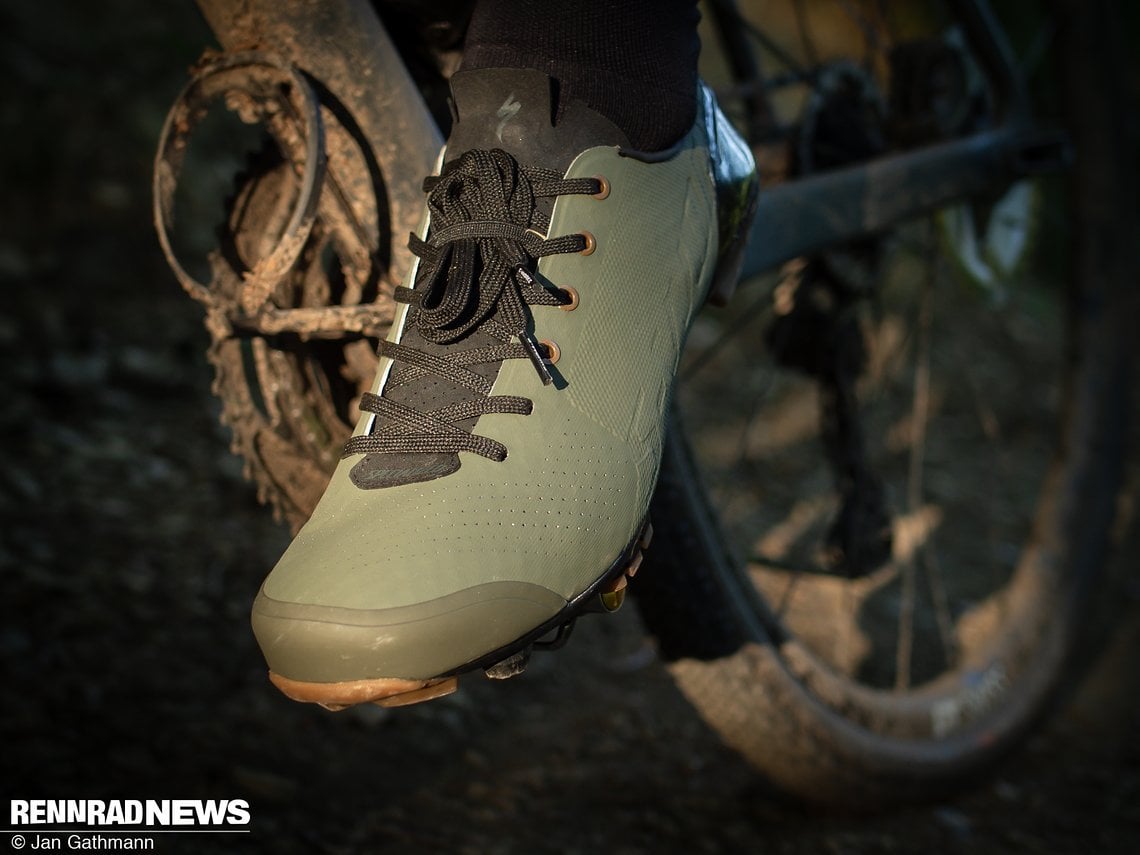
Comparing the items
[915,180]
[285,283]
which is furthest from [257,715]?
[915,180]

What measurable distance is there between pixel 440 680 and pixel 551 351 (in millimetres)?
247

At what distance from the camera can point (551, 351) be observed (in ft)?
2.50

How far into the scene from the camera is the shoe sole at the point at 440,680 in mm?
672

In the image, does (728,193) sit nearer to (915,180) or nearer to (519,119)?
(519,119)

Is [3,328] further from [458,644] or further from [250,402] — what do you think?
[458,644]

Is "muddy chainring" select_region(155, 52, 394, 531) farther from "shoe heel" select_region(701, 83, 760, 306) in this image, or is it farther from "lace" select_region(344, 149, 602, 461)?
"shoe heel" select_region(701, 83, 760, 306)

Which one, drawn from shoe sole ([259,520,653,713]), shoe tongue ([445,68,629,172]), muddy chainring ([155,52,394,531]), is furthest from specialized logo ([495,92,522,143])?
shoe sole ([259,520,653,713])

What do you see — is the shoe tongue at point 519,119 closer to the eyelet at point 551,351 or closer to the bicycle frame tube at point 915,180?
the eyelet at point 551,351

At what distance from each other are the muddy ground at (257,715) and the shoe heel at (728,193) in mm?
642

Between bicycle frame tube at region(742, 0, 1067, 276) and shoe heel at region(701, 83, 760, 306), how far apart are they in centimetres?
14

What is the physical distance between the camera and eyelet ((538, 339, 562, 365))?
29.9 inches

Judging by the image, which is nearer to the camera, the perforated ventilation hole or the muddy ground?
the perforated ventilation hole

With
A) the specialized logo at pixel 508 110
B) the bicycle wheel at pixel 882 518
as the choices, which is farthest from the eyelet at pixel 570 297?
the bicycle wheel at pixel 882 518

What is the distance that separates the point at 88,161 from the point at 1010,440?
258cm
